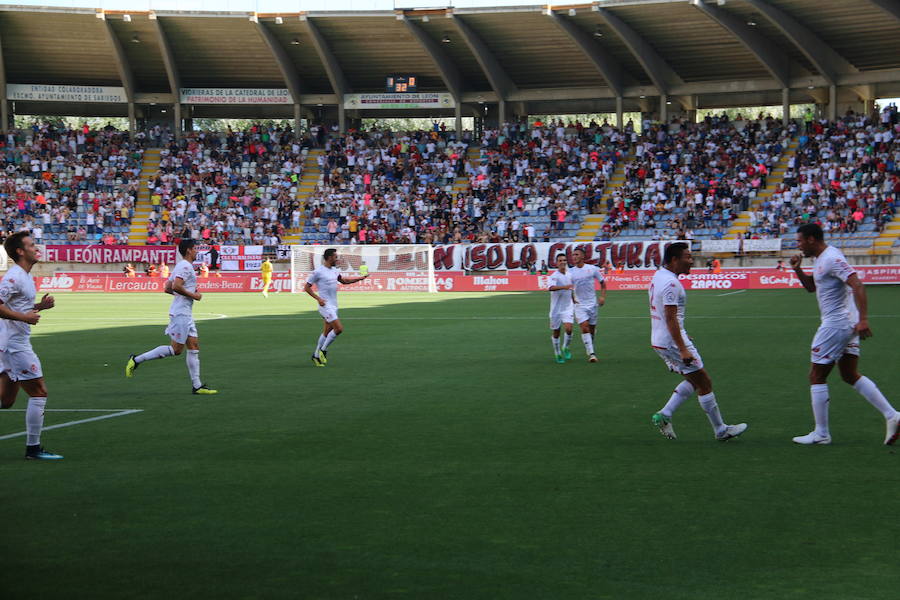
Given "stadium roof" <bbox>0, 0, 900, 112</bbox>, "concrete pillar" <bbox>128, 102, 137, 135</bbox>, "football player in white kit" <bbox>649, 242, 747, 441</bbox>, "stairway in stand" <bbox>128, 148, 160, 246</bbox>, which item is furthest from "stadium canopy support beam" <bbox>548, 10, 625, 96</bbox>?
"football player in white kit" <bbox>649, 242, 747, 441</bbox>

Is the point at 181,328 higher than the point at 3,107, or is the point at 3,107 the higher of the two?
the point at 3,107

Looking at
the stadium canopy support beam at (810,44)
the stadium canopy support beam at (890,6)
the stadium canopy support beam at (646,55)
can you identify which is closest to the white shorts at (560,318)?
the stadium canopy support beam at (810,44)

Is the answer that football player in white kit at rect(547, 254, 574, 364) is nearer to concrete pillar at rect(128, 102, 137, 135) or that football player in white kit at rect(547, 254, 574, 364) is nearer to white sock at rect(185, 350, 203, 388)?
white sock at rect(185, 350, 203, 388)

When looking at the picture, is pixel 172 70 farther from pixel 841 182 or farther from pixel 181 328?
pixel 181 328

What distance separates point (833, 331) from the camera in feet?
31.0

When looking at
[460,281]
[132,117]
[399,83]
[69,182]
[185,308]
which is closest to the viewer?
[185,308]

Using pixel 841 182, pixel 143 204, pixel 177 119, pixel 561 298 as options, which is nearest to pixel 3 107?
pixel 177 119

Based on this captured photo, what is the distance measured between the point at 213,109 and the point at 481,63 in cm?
1791

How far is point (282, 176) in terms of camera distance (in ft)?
190

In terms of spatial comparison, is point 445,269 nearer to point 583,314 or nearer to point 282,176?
point 282,176

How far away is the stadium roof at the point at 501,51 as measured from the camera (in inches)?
1949

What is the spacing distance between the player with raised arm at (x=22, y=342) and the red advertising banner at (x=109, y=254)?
142ft

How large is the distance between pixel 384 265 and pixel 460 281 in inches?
150

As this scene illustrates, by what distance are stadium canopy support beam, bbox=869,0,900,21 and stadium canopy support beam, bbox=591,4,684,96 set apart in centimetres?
1142
